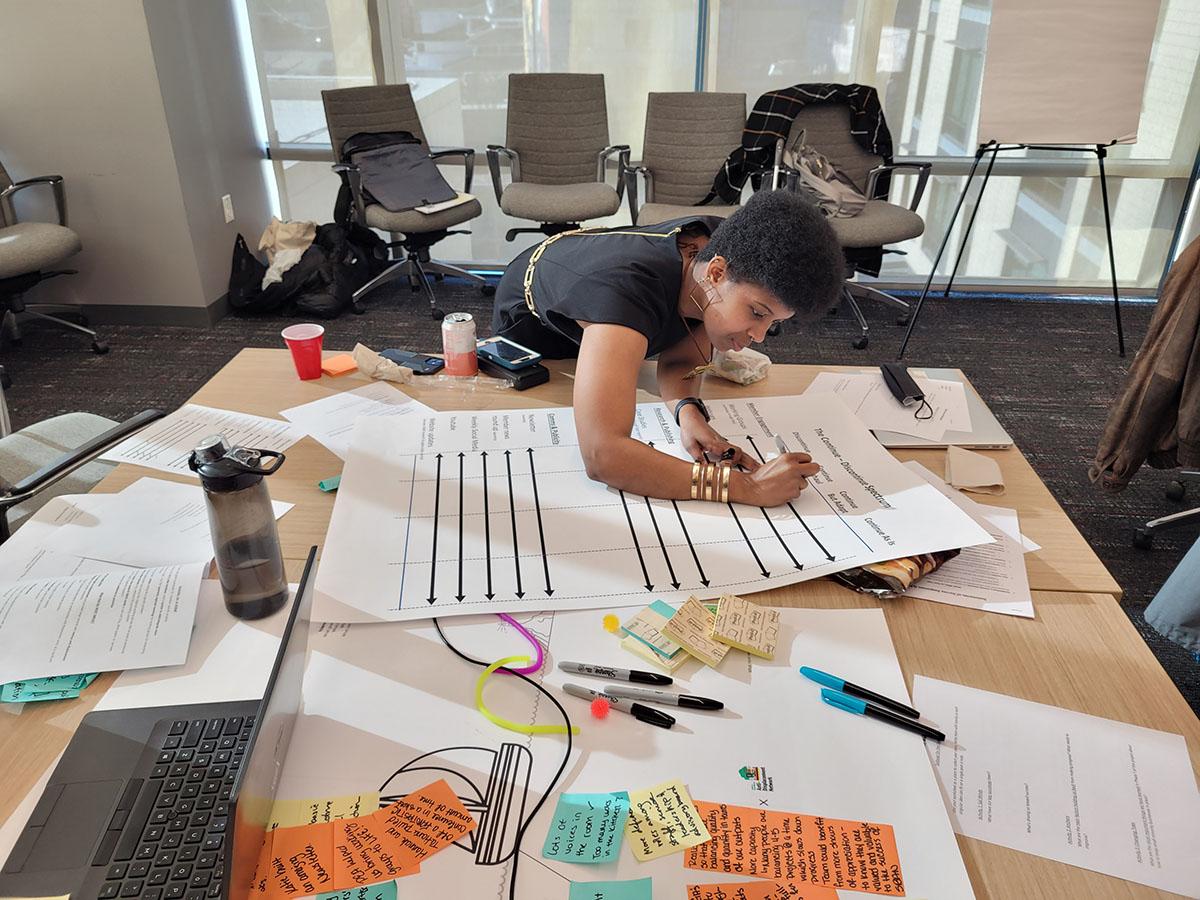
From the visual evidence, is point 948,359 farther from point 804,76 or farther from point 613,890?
point 613,890

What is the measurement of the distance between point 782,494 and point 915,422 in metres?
0.40

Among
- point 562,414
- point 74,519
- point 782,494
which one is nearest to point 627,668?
point 782,494

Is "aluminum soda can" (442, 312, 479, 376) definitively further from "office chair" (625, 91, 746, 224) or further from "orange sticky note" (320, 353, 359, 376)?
"office chair" (625, 91, 746, 224)

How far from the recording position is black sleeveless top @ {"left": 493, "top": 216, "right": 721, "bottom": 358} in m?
1.37

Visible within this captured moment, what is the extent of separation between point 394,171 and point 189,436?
2770 mm

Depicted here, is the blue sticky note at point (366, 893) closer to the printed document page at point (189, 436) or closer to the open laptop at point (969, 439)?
the printed document page at point (189, 436)

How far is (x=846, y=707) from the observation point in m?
0.83

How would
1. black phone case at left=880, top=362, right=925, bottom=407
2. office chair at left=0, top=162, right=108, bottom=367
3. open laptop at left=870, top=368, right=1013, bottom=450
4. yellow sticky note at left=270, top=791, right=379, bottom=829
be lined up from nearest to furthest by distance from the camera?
yellow sticky note at left=270, top=791, right=379, bottom=829 → open laptop at left=870, top=368, right=1013, bottom=450 → black phone case at left=880, top=362, right=925, bottom=407 → office chair at left=0, top=162, right=108, bottom=367

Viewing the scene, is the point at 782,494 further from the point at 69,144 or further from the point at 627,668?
the point at 69,144

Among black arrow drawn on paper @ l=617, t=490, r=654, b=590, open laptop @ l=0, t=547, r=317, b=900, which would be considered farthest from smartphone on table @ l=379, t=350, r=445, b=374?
open laptop @ l=0, t=547, r=317, b=900

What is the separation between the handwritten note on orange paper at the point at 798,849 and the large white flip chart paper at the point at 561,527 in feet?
0.97

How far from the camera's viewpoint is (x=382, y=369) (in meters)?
1.54

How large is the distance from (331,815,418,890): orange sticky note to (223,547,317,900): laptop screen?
0.06 meters

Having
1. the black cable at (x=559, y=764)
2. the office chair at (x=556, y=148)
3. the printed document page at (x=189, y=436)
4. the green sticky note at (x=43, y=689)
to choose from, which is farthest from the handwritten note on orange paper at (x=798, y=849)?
the office chair at (x=556, y=148)
